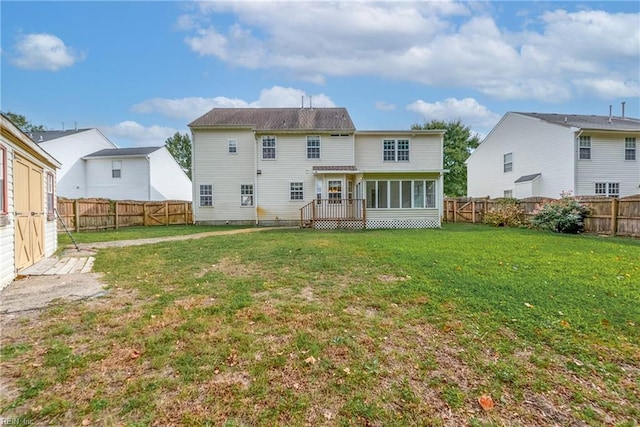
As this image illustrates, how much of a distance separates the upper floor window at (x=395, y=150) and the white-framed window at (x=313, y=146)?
3.91m

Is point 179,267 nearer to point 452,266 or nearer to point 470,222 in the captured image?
point 452,266

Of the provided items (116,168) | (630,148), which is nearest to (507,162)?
(630,148)

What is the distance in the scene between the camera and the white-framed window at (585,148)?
16.7m

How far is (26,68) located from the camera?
1424cm

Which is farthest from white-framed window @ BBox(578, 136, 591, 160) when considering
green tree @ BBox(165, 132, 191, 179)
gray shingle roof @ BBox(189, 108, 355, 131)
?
green tree @ BBox(165, 132, 191, 179)

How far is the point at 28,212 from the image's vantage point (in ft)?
21.1

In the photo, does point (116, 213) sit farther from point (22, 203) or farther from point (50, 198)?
point (22, 203)

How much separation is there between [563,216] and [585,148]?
723cm

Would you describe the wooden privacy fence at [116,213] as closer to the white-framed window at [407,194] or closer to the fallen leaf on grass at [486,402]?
the white-framed window at [407,194]

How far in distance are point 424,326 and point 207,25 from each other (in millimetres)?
13779

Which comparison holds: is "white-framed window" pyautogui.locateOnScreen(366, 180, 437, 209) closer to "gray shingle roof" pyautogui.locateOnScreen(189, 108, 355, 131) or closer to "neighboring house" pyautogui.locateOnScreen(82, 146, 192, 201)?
"gray shingle roof" pyautogui.locateOnScreen(189, 108, 355, 131)

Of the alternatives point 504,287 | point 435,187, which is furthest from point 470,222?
point 504,287

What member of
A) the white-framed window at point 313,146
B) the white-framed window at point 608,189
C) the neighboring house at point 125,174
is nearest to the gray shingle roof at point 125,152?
the neighboring house at point 125,174

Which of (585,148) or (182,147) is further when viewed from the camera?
(182,147)
